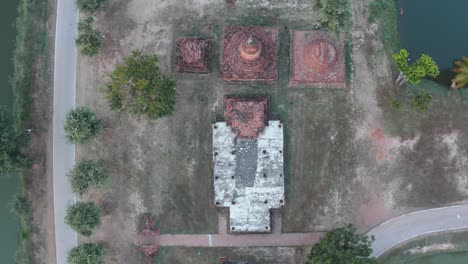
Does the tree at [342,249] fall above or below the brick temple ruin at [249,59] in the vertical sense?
below

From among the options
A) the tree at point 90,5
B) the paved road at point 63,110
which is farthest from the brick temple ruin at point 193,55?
the paved road at point 63,110

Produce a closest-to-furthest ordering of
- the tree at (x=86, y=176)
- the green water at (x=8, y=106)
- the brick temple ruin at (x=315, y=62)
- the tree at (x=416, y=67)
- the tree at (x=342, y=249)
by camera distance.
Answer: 1. the tree at (x=342, y=249)
2. the tree at (x=86, y=176)
3. the tree at (x=416, y=67)
4. the brick temple ruin at (x=315, y=62)
5. the green water at (x=8, y=106)

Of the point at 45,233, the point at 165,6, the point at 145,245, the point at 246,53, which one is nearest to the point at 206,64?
the point at 246,53

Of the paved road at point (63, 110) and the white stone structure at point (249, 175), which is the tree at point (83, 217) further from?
the white stone structure at point (249, 175)

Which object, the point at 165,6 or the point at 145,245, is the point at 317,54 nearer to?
the point at 165,6

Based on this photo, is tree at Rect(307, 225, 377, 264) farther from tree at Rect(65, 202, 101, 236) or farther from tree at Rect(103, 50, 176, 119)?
tree at Rect(65, 202, 101, 236)

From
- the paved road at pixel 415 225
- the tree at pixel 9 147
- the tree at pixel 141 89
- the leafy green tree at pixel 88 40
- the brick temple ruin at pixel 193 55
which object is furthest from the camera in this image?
the paved road at pixel 415 225

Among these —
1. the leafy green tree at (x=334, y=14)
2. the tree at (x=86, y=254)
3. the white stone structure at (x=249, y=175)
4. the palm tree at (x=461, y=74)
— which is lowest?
the tree at (x=86, y=254)

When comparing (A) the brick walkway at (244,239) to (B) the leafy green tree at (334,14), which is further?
(A) the brick walkway at (244,239)
